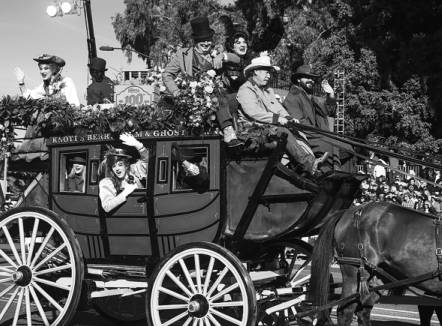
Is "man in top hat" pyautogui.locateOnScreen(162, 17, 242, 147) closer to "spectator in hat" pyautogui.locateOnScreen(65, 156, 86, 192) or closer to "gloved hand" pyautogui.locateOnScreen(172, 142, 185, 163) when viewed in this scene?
"gloved hand" pyautogui.locateOnScreen(172, 142, 185, 163)

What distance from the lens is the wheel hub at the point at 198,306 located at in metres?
6.21

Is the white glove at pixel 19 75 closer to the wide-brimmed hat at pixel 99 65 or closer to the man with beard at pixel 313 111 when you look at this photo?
the wide-brimmed hat at pixel 99 65

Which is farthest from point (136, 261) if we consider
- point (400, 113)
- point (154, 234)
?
point (400, 113)

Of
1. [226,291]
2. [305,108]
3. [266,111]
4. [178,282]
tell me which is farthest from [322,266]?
[305,108]

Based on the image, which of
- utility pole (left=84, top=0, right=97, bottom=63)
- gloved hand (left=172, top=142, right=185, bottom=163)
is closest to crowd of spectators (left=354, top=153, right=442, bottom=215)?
utility pole (left=84, top=0, right=97, bottom=63)

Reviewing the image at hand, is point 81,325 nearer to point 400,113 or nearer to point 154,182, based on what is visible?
point 154,182

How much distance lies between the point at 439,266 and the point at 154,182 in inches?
112

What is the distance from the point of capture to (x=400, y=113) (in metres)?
20.9

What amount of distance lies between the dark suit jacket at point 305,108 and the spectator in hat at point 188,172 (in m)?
1.35

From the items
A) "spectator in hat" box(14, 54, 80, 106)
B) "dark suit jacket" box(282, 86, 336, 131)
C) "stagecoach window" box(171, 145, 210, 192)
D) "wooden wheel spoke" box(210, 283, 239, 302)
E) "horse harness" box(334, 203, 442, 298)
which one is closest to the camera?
"horse harness" box(334, 203, 442, 298)

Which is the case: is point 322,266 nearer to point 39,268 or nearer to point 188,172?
point 188,172

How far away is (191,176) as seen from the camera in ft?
22.2

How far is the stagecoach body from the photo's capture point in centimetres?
645

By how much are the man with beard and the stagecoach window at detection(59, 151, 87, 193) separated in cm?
237
